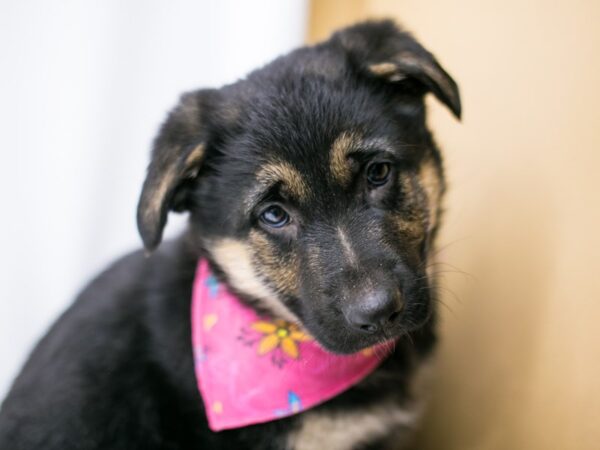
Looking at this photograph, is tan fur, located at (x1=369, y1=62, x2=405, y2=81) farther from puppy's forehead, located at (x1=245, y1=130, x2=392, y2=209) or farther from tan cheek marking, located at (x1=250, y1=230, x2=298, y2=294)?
tan cheek marking, located at (x1=250, y1=230, x2=298, y2=294)

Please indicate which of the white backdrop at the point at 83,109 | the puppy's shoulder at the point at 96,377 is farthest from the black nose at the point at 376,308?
the white backdrop at the point at 83,109

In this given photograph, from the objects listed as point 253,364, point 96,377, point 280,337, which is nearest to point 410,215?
point 280,337

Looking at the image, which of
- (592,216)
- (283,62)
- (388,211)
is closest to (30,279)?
(283,62)

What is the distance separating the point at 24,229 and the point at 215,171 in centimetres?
142

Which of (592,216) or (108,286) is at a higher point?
(592,216)

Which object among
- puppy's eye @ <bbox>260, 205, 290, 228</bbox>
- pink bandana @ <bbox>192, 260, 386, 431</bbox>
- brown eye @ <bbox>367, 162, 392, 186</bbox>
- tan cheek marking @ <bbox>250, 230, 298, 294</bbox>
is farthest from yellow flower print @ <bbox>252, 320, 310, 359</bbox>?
brown eye @ <bbox>367, 162, 392, 186</bbox>

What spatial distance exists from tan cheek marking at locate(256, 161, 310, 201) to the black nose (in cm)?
42

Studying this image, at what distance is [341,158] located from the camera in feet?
6.88

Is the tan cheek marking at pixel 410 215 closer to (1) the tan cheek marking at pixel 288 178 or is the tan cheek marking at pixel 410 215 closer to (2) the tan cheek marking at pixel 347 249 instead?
(2) the tan cheek marking at pixel 347 249

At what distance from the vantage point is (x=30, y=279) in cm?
333

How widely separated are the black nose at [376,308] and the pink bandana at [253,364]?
1.47 feet

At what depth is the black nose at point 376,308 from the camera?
6.25ft

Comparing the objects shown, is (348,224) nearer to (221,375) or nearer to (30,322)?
(221,375)

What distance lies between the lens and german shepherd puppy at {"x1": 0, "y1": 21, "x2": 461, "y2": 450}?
2.10m
